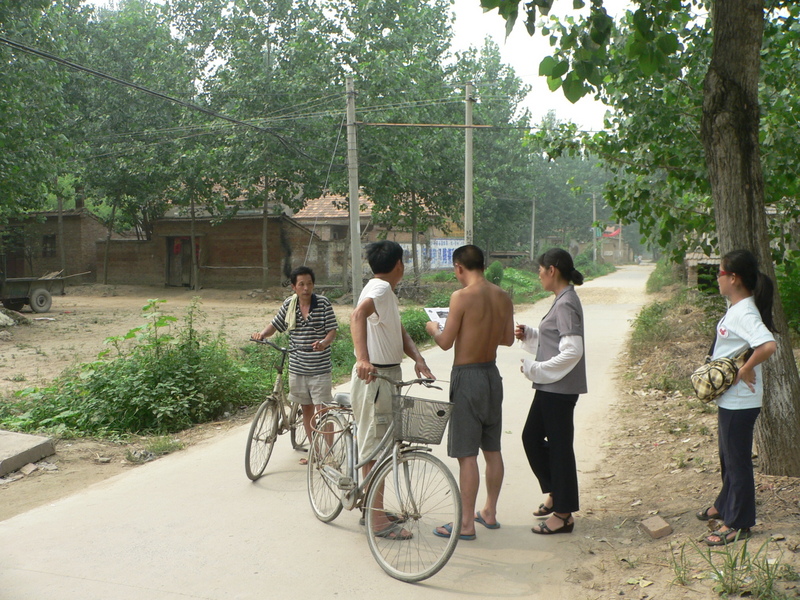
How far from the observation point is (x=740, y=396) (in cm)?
422

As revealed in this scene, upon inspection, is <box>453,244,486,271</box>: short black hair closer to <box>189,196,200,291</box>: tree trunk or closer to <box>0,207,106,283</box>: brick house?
<box>189,196,200,291</box>: tree trunk

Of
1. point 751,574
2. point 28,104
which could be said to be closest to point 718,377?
point 751,574

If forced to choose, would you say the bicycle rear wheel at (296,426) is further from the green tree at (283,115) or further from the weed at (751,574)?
the green tree at (283,115)

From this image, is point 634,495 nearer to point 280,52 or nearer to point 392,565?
point 392,565

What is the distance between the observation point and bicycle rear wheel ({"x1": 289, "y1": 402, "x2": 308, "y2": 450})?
646 centimetres

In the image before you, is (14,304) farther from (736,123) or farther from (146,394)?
(736,123)

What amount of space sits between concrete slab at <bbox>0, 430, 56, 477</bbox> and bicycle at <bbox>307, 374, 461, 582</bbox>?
11.6 feet

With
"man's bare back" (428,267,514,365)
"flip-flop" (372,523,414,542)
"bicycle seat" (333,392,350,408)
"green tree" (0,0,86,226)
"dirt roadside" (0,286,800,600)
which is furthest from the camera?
"green tree" (0,0,86,226)

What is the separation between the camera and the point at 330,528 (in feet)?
16.5

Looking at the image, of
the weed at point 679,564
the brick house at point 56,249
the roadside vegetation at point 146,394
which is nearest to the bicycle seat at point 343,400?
the weed at point 679,564

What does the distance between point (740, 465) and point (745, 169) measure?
1999 millimetres

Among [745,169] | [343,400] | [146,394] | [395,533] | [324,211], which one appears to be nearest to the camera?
[395,533]

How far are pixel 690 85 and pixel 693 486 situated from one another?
423 cm

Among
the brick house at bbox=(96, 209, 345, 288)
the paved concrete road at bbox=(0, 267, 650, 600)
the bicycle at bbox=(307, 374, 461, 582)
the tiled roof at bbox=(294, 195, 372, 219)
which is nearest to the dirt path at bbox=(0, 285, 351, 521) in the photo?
the paved concrete road at bbox=(0, 267, 650, 600)
